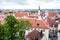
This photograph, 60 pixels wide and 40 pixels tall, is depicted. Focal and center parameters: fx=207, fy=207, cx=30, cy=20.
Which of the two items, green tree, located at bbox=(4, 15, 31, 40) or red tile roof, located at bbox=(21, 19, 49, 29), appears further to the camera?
red tile roof, located at bbox=(21, 19, 49, 29)

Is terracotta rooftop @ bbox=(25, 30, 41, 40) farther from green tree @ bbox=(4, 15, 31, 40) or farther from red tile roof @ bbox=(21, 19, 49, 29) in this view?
green tree @ bbox=(4, 15, 31, 40)

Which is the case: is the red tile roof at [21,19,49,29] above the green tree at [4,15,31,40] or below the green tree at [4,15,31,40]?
below

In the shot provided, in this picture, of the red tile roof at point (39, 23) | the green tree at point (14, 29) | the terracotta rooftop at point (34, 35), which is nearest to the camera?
the green tree at point (14, 29)

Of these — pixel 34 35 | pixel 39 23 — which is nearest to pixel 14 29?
pixel 34 35

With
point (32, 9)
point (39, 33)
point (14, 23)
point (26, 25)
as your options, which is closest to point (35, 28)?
point (39, 33)

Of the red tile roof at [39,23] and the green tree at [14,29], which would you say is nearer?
the green tree at [14,29]

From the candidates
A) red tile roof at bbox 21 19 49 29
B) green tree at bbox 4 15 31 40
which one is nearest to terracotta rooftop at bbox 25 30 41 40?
red tile roof at bbox 21 19 49 29

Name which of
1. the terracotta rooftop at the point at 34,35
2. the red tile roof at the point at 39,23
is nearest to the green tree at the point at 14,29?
the terracotta rooftop at the point at 34,35

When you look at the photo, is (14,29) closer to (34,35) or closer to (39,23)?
(34,35)

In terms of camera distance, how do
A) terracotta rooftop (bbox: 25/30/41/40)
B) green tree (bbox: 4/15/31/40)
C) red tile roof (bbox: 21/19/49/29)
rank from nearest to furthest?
green tree (bbox: 4/15/31/40) → terracotta rooftop (bbox: 25/30/41/40) → red tile roof (bbox: 21/19/49/29)

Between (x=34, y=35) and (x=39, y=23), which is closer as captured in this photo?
(x=34, y=35)

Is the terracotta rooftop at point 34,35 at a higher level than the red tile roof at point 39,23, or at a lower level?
lower

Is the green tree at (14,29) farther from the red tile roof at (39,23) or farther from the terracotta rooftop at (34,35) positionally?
the red tile roof at (39,23)
